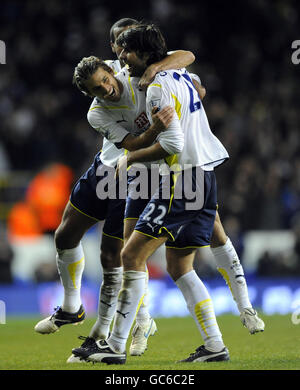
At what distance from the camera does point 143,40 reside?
6012 millimetres

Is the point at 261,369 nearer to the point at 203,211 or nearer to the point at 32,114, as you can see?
the point at 203,211

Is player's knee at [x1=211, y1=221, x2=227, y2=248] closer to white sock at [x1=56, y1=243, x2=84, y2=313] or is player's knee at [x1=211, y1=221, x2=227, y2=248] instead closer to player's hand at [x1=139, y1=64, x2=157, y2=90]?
white sock at [x1=56, y1=243, x2=84, y2=313]

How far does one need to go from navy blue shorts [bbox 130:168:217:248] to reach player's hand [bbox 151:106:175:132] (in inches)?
15.8

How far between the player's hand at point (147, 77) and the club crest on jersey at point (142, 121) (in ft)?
1.03

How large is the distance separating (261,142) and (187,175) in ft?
30.9

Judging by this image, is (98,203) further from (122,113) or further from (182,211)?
(182,211)

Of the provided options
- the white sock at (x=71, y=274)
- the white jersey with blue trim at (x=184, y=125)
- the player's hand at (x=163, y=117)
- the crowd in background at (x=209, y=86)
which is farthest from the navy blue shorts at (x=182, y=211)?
the crowd in background at (x=209, y=86)

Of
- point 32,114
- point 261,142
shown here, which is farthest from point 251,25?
point 32,114

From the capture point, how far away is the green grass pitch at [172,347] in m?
5.89

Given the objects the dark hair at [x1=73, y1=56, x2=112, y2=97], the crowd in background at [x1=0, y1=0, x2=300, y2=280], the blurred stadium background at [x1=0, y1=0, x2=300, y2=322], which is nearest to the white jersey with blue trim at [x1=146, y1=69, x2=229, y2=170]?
the dark hair at [x1=73, y1=56, x2=112, y2=97]

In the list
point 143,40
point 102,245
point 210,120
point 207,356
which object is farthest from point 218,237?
point 210,120

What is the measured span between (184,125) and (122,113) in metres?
0.59

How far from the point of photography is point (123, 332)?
592 cm

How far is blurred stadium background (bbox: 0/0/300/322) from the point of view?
13.0 m
